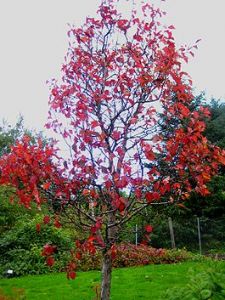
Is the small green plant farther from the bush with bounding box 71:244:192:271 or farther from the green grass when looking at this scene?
the bush with bounding box 71:244:192:271

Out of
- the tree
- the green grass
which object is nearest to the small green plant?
the tree

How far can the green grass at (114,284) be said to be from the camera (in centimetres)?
736

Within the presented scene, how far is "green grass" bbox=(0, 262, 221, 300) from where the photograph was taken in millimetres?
7363

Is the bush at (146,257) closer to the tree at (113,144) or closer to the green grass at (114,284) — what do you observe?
the green grass at (114,284)

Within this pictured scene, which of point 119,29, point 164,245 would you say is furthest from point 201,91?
point 119,29

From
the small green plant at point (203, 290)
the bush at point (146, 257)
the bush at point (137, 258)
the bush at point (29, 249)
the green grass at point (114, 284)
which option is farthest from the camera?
the bush at point (146, 257)

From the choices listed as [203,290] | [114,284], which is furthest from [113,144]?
[114,284]

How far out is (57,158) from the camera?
3.12m

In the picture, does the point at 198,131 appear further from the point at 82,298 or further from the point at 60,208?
the point at 82,298

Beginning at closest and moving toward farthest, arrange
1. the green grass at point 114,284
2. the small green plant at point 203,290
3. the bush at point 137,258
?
the small green plant at point 203,290 → the green grass at point 114,284 → the bush at point 137,258

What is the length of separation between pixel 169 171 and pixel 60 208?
2.99 feet

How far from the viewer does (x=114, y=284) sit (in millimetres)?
8438

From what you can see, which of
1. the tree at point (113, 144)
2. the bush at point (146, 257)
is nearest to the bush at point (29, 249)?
the bush at point (146, 257)

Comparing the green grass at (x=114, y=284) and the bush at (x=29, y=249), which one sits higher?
the bush at (x=29, y=249)
